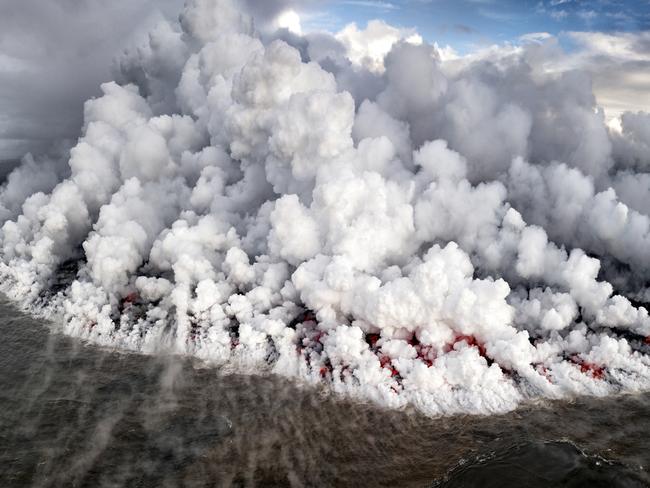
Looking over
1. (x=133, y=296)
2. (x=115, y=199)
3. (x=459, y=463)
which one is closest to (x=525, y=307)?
(x=459, y=463)

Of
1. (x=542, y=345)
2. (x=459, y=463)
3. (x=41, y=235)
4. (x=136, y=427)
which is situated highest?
(x=41, y=235)

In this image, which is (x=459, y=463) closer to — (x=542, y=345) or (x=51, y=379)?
(x=542, y=345)

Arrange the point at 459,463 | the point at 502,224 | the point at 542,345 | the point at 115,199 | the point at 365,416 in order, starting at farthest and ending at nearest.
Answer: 1. the point at 115,199
2. the point at 502,224
3. the point at 542,345
4. the point at 365,416
5. the point at 459,463

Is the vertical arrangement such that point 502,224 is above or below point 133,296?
above

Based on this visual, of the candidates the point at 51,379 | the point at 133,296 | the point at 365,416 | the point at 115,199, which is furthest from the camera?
the point at 115,199

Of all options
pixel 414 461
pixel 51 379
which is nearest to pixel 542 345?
pixel 414 461

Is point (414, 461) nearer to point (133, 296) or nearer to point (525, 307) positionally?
point (525, 307)

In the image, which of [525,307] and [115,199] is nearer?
[525,307]
